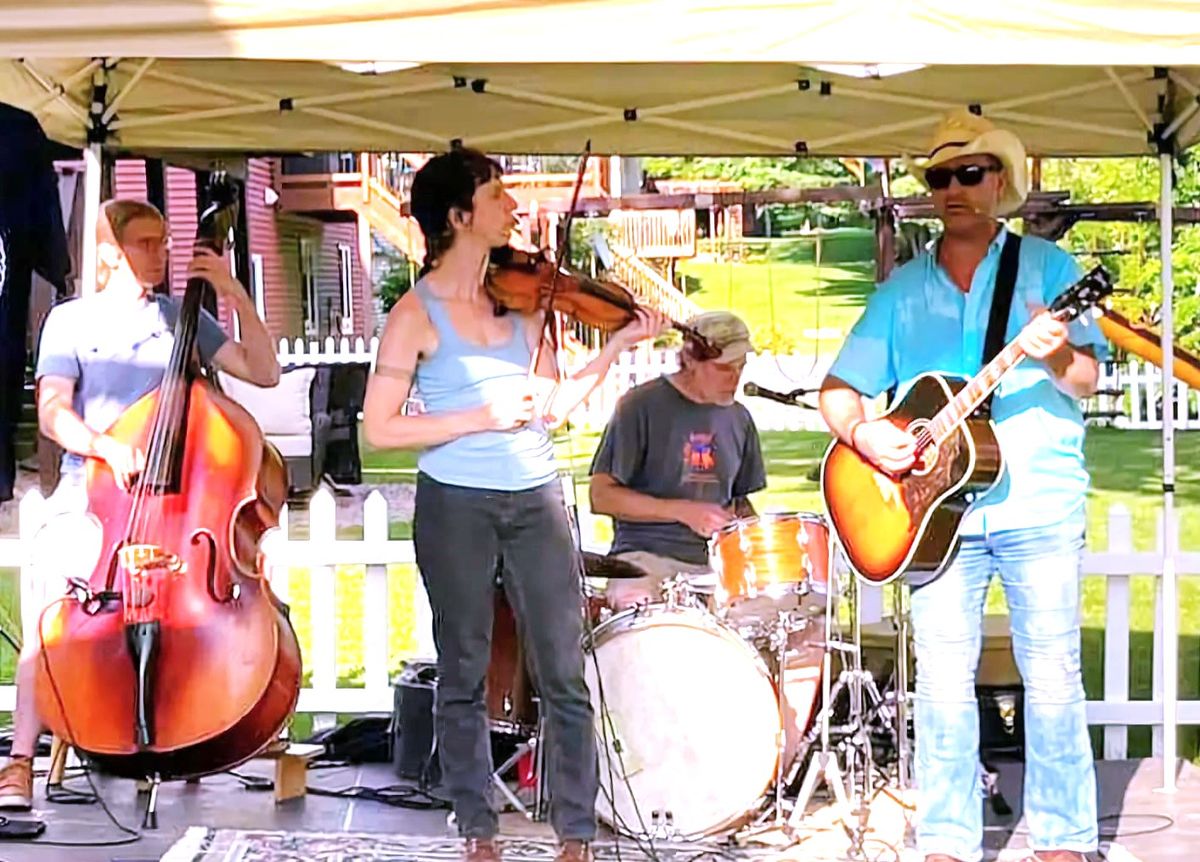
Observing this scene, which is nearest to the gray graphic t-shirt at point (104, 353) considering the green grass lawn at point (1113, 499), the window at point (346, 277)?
the green grass lawn at point (1113, 499)

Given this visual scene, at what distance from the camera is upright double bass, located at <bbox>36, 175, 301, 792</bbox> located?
362 centimetres

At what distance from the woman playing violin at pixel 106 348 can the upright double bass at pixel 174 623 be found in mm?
286

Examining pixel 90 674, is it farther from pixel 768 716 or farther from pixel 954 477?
pixel 954 477

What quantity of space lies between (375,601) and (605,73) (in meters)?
1.82

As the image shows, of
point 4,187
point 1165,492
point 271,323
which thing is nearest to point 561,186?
point 271,323

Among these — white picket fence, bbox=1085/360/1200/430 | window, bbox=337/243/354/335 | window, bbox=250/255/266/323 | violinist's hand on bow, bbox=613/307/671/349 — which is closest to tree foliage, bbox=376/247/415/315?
window, bbox=337/243/354/335

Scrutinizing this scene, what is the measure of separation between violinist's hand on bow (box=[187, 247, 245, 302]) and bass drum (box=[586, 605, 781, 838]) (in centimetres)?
127

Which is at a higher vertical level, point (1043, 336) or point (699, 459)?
point (1043, 336)

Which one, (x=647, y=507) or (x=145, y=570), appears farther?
(x=647, y=507)

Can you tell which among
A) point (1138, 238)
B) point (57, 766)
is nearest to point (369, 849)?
point (57, 766)

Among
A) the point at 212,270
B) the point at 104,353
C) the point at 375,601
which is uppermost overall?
the point at 212,270

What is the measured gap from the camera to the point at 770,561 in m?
3.96

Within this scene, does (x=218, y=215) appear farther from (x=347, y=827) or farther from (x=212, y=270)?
(x=347, y=827)

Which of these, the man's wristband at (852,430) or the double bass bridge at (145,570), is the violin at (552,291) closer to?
the man's wristband at (852,430)
